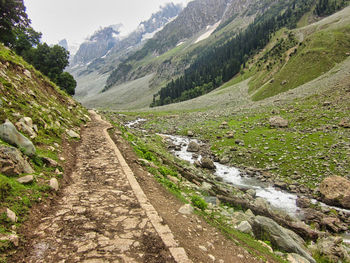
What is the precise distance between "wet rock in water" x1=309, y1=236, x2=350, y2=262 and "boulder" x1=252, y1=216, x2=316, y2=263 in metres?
1.52

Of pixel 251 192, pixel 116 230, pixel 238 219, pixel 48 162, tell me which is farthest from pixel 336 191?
pixel 48 162

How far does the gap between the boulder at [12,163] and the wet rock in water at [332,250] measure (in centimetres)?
1258

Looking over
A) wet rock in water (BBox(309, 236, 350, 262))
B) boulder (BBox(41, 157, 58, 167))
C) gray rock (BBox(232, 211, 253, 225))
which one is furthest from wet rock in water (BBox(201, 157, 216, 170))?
boulder (BBox(41, 157, 58, 167))

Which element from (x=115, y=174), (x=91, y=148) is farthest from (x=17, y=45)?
(x=115, y=174)

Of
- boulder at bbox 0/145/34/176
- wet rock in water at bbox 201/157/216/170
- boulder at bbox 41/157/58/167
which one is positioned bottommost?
wet rock in water at bbox 201/157/216/170

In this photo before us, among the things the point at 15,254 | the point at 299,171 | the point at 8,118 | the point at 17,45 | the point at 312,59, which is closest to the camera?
the point at 15,254

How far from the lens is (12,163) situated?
5.73 metres

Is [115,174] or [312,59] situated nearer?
[115,174]

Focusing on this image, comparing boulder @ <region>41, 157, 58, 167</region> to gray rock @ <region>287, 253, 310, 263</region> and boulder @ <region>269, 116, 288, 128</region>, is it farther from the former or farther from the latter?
boulder @ <region>269, 116, 288, 128</region>

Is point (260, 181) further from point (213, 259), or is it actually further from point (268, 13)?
point (268, 13)

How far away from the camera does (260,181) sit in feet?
57.3

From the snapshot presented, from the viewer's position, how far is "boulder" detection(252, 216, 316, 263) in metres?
7.58

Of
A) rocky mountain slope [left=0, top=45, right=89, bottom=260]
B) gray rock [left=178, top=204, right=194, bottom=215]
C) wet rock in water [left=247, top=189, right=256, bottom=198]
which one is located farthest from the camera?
wet rock in water [left=247, top=189, right=256, bottom=198]

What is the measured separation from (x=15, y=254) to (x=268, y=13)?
821 ft
